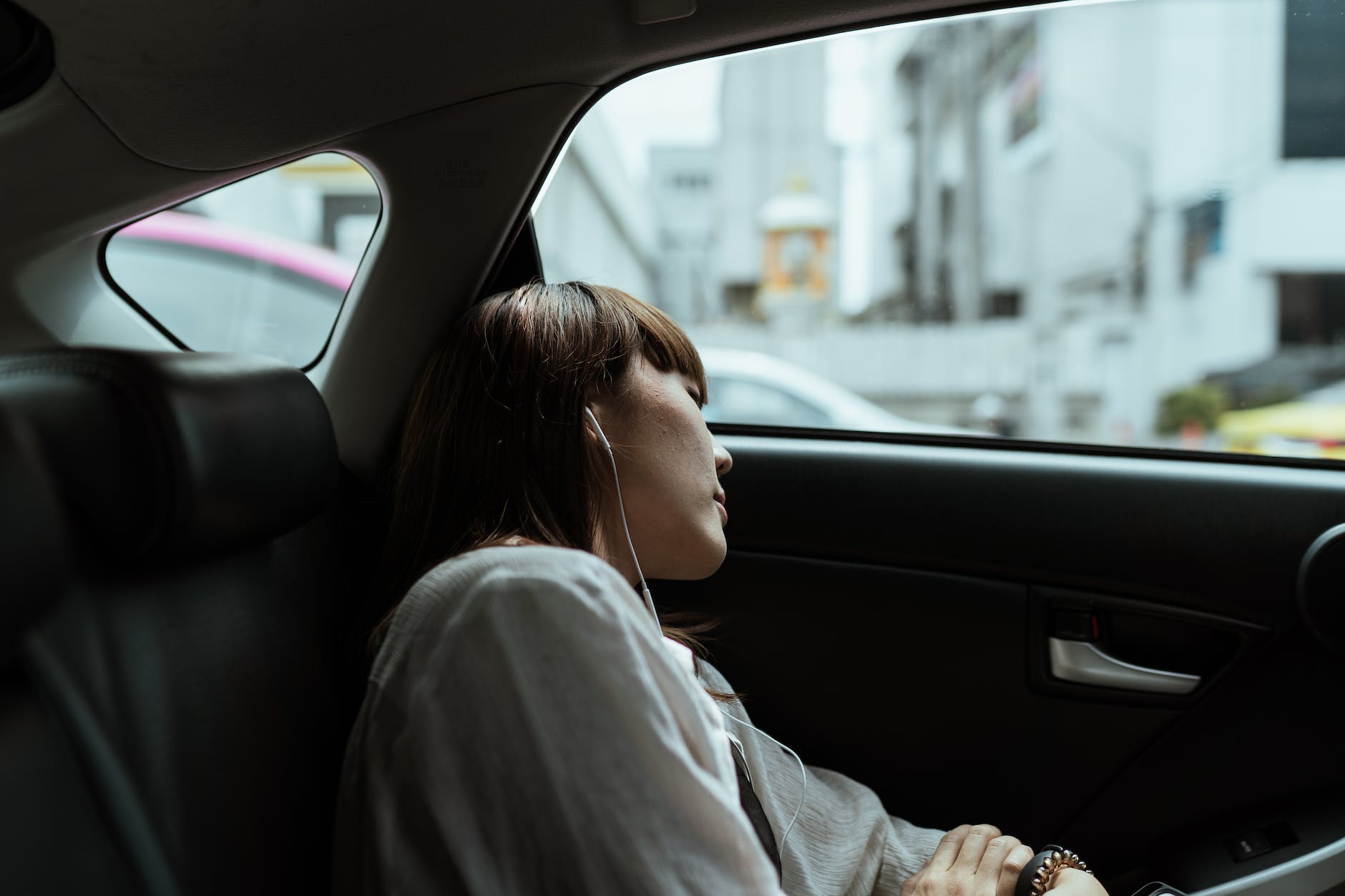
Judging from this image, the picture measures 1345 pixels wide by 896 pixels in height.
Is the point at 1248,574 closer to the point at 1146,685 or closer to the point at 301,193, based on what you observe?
the point at 1146,685

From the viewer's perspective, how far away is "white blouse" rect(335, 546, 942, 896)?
776 mm

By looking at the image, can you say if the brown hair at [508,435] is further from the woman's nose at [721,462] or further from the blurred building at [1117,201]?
the blurred building at [1117,201]

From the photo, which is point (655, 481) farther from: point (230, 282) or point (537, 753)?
point (230, 282)

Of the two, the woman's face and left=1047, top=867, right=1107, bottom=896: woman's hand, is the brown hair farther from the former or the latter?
left=1047, top=867, right=1107, bottom=896: woman's hand

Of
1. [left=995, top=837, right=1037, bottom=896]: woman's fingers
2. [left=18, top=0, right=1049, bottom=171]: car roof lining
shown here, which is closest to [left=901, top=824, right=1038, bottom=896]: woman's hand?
[left=995, top=837, right=1037, bottom=896]: woman's fingers

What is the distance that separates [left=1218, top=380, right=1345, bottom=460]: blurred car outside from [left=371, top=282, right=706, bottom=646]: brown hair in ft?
3.75

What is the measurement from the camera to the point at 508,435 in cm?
113

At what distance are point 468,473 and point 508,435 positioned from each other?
0.06 m

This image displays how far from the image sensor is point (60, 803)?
70cm

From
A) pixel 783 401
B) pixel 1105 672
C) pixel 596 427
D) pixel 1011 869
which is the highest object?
pixel 596 427

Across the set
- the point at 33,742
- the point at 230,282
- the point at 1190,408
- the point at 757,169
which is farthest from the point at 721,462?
the point at 757,169

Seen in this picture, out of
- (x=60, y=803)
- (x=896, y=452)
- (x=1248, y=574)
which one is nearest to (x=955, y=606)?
(x=896, y=452)

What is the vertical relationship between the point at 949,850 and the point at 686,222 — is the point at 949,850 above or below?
below

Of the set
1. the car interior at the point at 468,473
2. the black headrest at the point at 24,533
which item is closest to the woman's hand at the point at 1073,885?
the car interior at the point at 468,473
